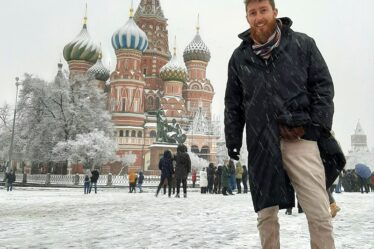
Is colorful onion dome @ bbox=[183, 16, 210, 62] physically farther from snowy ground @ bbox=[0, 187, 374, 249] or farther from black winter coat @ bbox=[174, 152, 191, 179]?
snowy ground @ bbox=[0, 187, 374, 249]

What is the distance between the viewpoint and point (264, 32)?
2523 millimetres

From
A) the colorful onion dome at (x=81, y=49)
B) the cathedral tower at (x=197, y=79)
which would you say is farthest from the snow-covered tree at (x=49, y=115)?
the cathedral tower at (x=197, y=79)

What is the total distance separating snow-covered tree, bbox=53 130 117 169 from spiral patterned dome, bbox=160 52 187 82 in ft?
75.6

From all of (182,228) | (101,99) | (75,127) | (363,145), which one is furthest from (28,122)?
(363,145)

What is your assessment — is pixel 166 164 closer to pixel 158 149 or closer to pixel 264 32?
pixel 264 32

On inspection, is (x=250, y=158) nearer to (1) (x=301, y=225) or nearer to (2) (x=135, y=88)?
(1) (x=301, y=225)

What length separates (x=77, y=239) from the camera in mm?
4184

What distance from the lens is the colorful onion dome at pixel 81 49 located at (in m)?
52.3

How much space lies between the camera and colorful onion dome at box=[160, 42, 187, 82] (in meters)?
54.5

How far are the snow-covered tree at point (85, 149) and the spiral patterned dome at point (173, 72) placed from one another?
907 inches

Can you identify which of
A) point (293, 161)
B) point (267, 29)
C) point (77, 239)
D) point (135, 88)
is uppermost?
point (135, 88)

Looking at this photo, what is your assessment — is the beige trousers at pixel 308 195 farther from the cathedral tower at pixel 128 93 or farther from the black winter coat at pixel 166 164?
the cathedral tower at pixel 128 93

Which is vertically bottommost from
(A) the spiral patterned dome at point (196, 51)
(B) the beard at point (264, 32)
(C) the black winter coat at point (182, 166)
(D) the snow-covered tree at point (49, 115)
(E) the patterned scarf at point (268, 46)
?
(C) the black winter coat at point (182, 166)

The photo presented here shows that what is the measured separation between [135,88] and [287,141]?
4762cm
